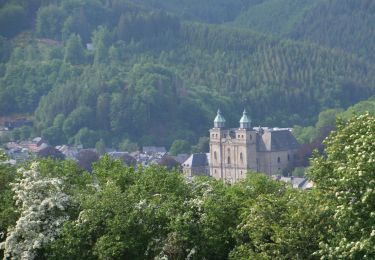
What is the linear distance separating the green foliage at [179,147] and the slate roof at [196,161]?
22250 millimetres

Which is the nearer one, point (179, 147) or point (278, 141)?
point (278, 141)

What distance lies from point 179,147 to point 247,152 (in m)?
32.6

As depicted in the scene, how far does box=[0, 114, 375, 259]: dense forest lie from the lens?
123ft

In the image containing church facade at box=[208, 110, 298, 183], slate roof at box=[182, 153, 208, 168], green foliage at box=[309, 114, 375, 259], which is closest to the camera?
green foliage at box=[309, 114, 375, 259]

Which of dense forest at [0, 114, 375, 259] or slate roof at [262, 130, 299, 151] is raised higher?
slate roof at [262, 130, 299, 151]

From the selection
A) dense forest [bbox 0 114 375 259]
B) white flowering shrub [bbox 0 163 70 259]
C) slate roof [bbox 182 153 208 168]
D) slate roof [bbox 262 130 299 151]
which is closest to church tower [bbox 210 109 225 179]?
slate roof [bbox 182 153 208 168]

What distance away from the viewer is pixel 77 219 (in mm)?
45781

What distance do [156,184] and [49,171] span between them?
189 inches

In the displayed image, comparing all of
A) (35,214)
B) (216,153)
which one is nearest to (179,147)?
(216,153)

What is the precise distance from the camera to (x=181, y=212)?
44.9 m

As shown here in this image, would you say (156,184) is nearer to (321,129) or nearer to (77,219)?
(77,219)

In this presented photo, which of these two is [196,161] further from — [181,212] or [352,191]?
[352,191]

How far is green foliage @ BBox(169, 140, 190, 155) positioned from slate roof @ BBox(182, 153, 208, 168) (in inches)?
876

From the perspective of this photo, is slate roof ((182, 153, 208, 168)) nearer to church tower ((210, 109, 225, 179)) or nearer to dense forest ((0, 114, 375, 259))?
church tower ((210, 109, 225, 179))
